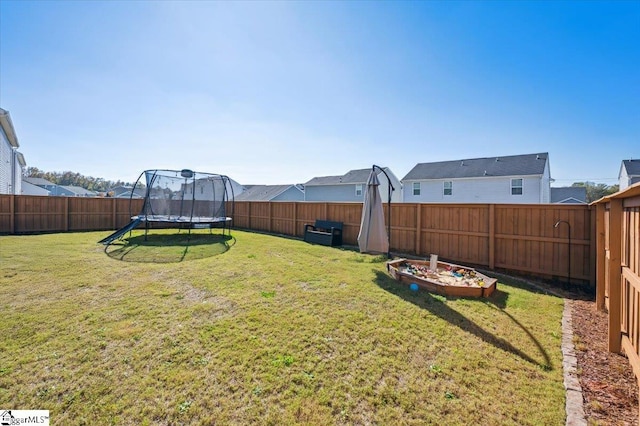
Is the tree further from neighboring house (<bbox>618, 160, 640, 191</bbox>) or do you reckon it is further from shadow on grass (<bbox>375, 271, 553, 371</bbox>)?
neighboring house (<bbox>618, 160, 640, 191</bbox>)

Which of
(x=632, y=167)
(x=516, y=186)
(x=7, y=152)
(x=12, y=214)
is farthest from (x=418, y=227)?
(x=7, y=152)

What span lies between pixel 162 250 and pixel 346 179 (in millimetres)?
17044

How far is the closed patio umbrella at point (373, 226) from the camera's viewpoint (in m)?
6.29

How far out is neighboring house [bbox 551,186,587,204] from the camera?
2141 centimetres

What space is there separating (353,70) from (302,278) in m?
6.51

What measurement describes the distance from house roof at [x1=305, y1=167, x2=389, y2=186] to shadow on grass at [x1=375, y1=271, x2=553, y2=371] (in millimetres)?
16802

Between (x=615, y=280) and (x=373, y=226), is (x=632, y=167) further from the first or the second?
(x=615, y=280)

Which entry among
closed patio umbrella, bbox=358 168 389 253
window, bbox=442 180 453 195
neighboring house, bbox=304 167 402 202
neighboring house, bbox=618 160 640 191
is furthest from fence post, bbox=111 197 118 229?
neighboring house, bbox=618 160 640 191

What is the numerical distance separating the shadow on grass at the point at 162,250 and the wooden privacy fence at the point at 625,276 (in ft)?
24.4

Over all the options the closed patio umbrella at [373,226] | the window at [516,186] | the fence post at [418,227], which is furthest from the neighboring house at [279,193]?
the closed patio umbrella at [373,226]

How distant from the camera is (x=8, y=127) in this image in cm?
1257

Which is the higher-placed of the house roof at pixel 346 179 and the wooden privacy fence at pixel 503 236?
the house roof at pixel 346 179

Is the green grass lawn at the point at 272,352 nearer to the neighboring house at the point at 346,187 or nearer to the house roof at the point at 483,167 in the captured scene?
the house roof at the point at 483,167

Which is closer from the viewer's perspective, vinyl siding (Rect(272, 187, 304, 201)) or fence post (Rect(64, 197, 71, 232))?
fence post (Rect(64, 197, 71, 232))
